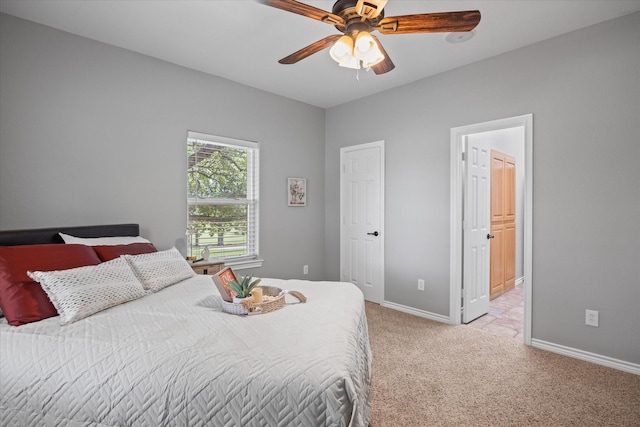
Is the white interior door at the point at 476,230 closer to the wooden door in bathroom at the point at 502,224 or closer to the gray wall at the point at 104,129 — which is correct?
the wooden door in bathroom at the point at 502,224

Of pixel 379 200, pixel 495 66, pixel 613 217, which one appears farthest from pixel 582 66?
pixel 379 200

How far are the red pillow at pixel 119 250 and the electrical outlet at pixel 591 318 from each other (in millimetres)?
3615

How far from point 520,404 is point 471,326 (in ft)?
4.66

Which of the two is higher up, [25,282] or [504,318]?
[25,282]

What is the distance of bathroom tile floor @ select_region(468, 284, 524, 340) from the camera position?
3394 millimetres

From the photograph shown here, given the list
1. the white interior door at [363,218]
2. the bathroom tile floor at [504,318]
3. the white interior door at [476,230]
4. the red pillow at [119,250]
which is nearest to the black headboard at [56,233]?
the red pillow at [119,250]

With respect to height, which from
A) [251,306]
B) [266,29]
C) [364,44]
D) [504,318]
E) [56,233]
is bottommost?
[504,318]

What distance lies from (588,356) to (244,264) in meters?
3.40

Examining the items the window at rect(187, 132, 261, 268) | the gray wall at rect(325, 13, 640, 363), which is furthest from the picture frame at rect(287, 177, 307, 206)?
the gray wall at rect(325, 13, 640, 363)

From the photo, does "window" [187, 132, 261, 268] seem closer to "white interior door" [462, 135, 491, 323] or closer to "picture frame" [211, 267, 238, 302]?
"picture frame" [211, 267, 238, 302]

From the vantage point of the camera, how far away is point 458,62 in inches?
130

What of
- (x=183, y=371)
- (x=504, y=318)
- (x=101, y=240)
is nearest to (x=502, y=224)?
(x=504, y=318)

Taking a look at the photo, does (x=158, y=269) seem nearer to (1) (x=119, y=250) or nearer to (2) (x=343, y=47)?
(1) (x=119, y=250)

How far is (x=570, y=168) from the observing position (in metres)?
2.74
